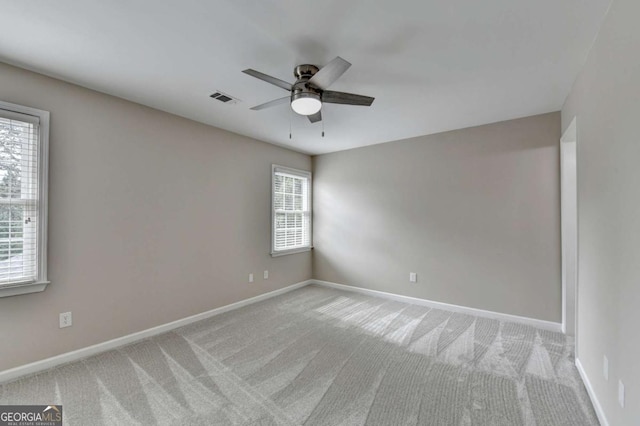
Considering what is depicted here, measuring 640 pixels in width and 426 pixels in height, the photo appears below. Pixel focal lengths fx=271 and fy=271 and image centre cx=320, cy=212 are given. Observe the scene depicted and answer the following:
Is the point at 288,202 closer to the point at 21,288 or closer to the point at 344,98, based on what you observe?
the point at 344,98

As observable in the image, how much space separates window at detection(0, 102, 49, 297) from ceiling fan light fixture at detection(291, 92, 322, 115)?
7.25ft

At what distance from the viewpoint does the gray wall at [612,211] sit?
52.1 inches

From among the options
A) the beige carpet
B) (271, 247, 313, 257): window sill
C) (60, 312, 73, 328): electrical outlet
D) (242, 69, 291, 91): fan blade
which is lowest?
the beige carpet

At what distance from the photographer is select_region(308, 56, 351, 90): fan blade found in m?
1.74

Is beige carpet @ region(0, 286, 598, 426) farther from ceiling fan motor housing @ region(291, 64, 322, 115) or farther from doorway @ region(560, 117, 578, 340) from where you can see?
ceiling fan motor housing @ region(291, 64, 322, 115)

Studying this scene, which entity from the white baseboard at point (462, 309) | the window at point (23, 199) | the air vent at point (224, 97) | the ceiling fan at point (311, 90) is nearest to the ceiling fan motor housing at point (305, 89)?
the ceiling fan at point (311, 90)

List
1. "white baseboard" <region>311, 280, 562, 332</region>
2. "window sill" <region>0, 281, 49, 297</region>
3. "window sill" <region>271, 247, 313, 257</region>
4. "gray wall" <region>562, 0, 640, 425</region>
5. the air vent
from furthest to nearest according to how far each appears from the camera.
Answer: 1. "window sill" <region>271, 247, 313, 257</region>
2. "white baseboard" <region>311, 280, 562, 332</region>
3. the air vent
4. "window sill" <region>0, 281, 49, 297</region>
5. "gray wall" <region>562, 0, 640, 425</region>

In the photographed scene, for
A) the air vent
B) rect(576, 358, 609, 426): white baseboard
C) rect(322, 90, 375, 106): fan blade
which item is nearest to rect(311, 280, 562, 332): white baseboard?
rect(576, 358, 609, 426): white baseboard

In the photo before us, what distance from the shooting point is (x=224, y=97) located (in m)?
2.80

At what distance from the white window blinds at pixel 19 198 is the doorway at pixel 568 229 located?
5.17 m

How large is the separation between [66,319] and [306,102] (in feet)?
9.51

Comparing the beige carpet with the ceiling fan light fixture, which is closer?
the beige carpet

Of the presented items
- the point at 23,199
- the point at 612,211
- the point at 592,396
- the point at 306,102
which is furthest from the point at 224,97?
the point at 592,396

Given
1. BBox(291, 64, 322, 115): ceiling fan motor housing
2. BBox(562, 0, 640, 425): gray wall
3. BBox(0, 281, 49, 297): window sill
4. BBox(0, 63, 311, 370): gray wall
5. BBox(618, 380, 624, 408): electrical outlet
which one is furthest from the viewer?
BBox(0, 63, 311, 370): gray wall
